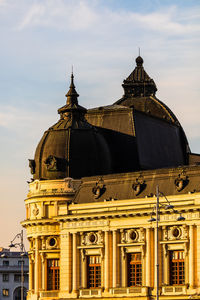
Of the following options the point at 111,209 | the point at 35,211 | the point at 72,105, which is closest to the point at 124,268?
the point at 111,209

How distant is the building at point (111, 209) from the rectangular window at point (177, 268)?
0.37 feet

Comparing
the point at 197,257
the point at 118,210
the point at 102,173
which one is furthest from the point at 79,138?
the point at 197,257

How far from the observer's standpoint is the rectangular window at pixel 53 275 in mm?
140500

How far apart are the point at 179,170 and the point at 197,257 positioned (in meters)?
10.9

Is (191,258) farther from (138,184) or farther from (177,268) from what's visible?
(138,184)

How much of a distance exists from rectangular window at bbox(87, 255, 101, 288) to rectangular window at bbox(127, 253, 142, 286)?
4.32 meters

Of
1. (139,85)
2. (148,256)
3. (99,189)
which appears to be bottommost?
(148,256)

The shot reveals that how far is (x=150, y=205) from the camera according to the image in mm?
128250

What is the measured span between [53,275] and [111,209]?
46.8ft

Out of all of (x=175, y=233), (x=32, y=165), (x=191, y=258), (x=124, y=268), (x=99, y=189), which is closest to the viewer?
(x=191, y=258)

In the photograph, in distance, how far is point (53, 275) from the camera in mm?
141125

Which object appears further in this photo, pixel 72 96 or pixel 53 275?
pixel 72 96

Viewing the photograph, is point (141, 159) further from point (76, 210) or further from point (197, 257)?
point (197, 257)

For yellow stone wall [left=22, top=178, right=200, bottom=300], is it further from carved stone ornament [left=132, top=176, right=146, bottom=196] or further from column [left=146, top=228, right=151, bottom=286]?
carved stone ornament [left=132, top=176, right=146, bottom=196]
